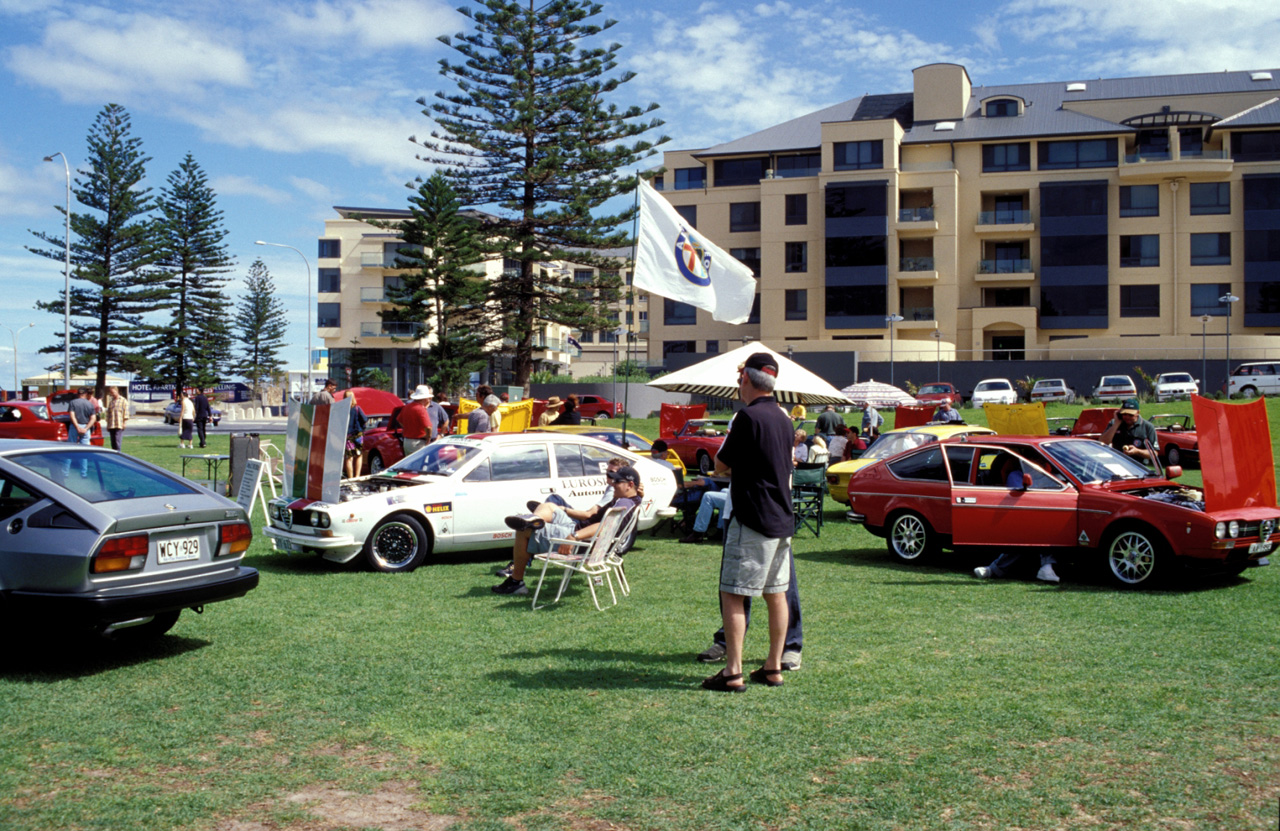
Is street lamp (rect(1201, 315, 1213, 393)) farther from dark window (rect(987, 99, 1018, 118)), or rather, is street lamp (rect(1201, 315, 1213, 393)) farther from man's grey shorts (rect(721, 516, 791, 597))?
man's grey shorts (rect(721, 516, 791, 597))

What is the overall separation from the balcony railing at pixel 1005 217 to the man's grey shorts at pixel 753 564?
5624cm

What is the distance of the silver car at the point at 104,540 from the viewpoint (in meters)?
6.01

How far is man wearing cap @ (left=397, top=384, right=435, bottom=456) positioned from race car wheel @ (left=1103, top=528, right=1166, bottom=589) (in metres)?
9.55

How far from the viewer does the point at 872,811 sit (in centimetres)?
427

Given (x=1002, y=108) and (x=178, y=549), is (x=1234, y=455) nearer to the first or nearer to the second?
(x=178, y=549)

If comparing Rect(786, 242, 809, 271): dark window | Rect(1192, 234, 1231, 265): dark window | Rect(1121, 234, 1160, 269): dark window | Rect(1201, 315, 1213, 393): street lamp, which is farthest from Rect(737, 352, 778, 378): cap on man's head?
Rect(1192, 234, 1231, 265): dark window

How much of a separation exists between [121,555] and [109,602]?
0.30 m

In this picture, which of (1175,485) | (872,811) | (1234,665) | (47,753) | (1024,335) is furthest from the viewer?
(1024,335)

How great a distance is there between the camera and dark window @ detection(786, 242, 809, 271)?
5966cm

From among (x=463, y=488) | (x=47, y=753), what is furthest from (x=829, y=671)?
(x=463, y=488)

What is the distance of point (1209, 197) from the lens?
55594 millimetres

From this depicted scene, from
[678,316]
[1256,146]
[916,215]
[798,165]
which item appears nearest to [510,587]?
[916,215]

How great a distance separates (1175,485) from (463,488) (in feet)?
23.5

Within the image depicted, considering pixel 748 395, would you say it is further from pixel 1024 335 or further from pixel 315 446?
pixel 1024 335
